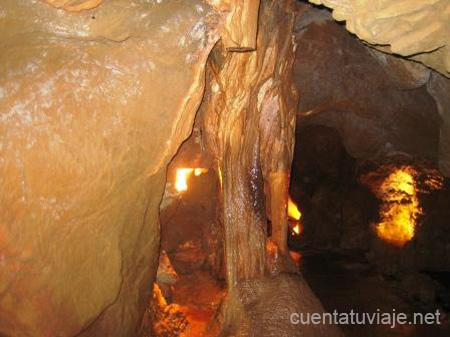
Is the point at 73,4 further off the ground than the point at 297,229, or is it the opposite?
the point at 73,4

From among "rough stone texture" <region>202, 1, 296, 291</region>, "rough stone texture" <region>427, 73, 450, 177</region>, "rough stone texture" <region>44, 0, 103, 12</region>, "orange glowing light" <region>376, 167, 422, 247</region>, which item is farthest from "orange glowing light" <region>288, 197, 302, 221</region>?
"rough stone texture" <region>44, 0, 103, 12</region>

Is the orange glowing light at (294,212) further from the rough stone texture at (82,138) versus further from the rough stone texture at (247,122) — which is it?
the rough stone texture at (82,138)

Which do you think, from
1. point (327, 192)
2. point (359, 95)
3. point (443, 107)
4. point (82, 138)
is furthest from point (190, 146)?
point (327, 192)

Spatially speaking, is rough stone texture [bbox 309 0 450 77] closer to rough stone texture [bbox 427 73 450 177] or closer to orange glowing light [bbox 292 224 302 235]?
rough stone texture [bbox 427 73 450 177]

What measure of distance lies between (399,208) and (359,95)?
3.51m

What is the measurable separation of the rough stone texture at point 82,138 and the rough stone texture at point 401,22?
3.86 ft

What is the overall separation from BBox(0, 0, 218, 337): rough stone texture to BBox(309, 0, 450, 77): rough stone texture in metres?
1.18

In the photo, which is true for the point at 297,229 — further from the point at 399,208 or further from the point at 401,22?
the point at 401,22

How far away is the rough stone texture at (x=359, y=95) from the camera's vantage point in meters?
6.46

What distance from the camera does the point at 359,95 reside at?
24.5 ft

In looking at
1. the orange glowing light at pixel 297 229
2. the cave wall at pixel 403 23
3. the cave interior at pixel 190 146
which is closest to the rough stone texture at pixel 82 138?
the cave interior at pixel 190 146

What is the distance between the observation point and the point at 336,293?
7.64 metres

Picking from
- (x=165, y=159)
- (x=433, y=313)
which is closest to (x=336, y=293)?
(x=433, y=313)

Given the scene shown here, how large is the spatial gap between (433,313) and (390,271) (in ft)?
7.69
